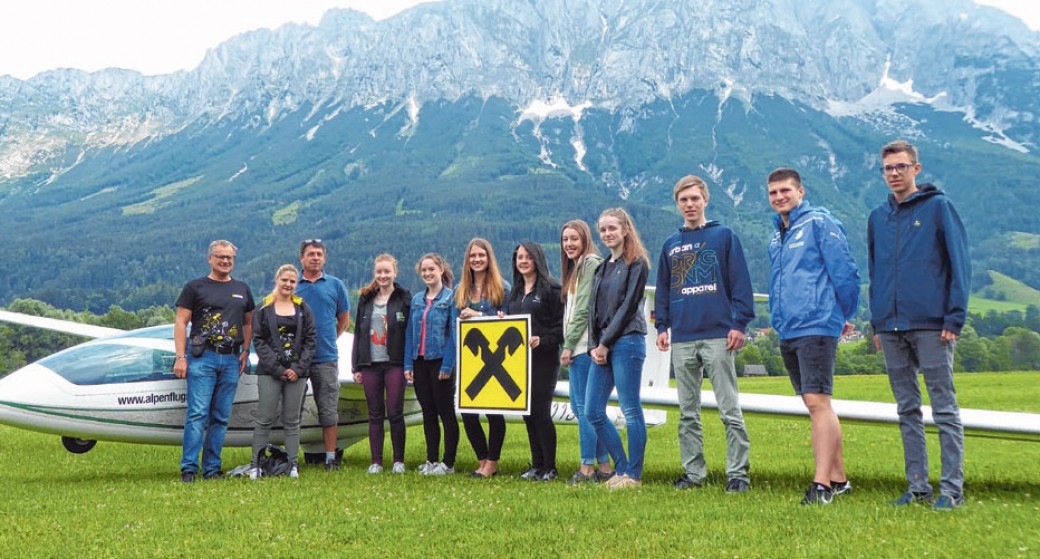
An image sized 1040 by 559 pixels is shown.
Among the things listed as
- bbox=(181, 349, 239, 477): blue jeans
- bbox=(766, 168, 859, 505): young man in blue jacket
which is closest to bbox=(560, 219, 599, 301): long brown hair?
bbox=(766, 168, 859, 505): young man in blue jacket

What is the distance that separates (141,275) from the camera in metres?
191

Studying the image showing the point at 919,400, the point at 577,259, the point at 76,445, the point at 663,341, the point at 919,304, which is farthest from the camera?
the point at 76,445

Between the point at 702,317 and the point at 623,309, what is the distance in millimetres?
637

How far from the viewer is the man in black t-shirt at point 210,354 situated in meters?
7.46

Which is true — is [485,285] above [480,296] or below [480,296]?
above

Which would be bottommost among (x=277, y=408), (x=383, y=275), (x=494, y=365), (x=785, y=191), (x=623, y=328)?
(x=277, y=408)

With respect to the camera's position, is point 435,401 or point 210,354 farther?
point 435,401

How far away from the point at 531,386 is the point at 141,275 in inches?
8130

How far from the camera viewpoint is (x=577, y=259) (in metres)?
6.98

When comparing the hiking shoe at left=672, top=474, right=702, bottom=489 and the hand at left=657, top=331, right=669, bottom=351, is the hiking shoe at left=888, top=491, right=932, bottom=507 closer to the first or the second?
the hiking shoe at left=672, top=474, right=702, bottom=489

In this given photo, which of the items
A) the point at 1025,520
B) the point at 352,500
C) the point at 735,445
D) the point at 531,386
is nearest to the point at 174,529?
the point at 352,500

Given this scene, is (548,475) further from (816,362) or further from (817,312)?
(817,312)

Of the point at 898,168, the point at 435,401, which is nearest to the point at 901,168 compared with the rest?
the point at 898,168

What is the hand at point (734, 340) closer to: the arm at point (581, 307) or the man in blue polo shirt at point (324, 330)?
the arm at point (581, 307)
